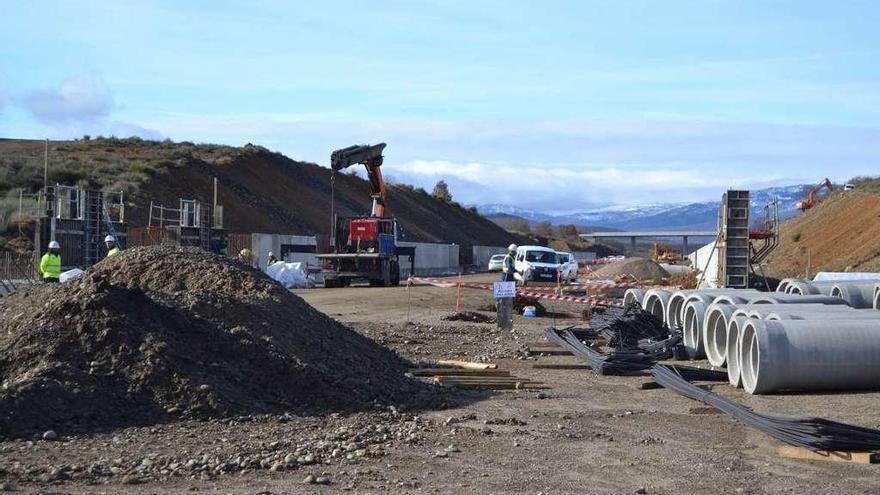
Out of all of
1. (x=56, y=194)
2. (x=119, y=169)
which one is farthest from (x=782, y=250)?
(x=56, y=194)

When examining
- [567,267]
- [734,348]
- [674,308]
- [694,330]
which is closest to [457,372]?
[734,348]

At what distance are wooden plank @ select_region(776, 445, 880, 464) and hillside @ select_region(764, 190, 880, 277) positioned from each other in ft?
118

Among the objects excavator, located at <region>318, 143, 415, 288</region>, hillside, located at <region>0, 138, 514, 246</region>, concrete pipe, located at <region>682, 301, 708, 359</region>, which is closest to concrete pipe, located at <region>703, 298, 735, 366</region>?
concrete pipe, located at <region>682, 301, 708, 359</region>

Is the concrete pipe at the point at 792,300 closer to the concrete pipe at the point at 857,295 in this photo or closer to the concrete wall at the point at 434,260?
the concrete pipe at the point at 857,295

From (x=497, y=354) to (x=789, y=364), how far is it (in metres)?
6.21

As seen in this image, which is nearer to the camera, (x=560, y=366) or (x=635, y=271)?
(x=560, y=366)

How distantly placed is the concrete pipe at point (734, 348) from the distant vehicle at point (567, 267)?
29796 mm

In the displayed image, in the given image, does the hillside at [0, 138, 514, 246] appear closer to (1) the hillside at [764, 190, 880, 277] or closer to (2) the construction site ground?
(1) the hillside at [764, 190, 880, 277]

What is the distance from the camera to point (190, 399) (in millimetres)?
11141

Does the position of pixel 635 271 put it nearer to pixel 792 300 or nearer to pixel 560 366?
pixel 792 300

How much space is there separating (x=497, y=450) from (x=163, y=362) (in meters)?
3.78

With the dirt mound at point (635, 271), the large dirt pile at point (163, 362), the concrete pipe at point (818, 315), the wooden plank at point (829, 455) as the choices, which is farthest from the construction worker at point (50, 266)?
the dirt mound at point (635, 271)

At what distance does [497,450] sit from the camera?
998 centimetres

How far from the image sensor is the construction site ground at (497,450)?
27.9 ft
